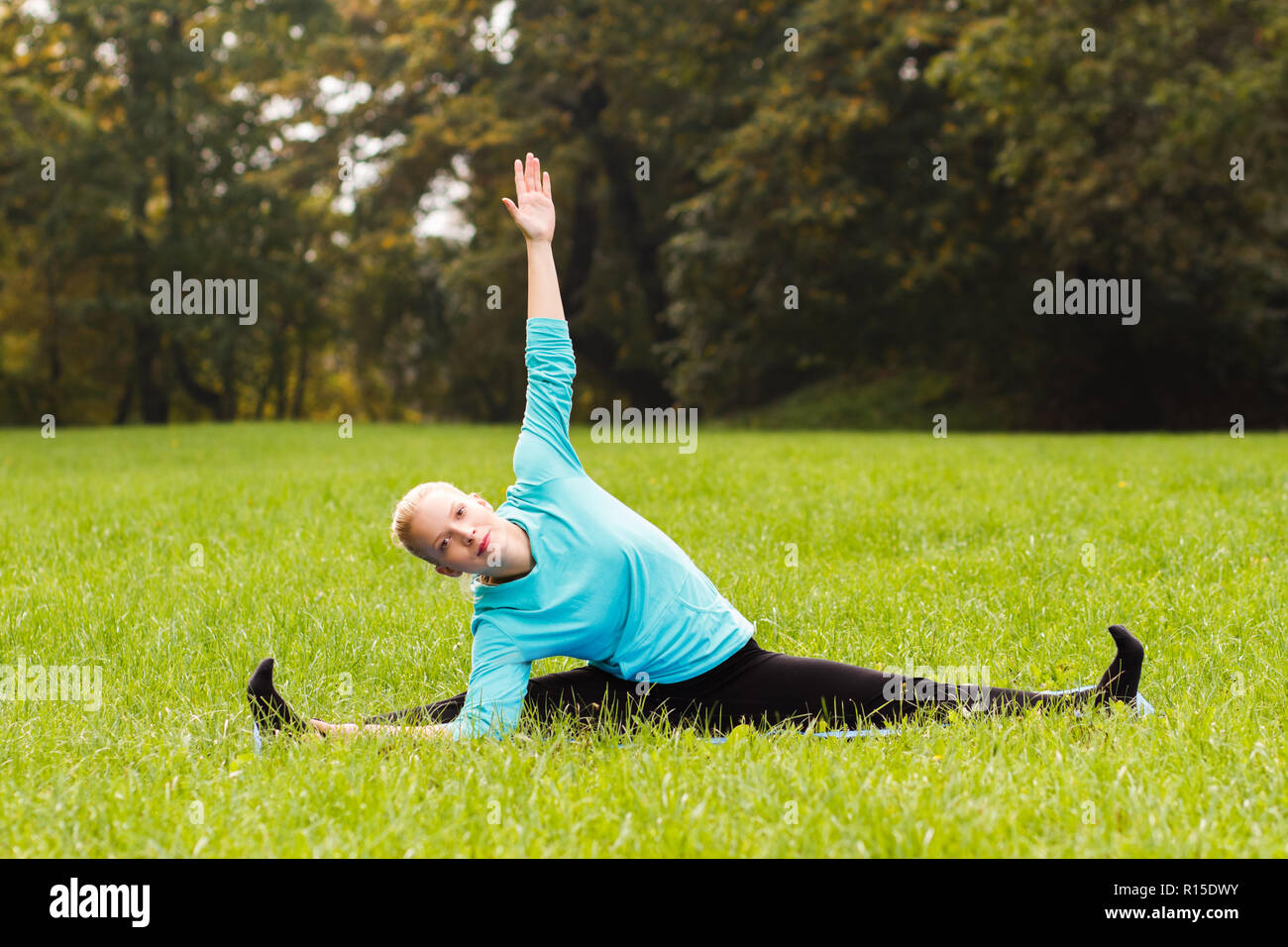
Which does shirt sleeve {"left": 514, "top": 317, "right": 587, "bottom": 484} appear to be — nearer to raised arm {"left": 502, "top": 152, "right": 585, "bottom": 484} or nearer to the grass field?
raised arm {"left": 502, "top": 152, "right": 585, "bottom": 484}

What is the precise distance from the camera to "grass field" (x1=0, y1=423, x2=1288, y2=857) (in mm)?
2643

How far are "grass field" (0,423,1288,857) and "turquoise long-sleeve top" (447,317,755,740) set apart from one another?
0.87ft

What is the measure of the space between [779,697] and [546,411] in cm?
129

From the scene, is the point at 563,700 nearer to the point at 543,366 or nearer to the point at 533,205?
the point at 543,366

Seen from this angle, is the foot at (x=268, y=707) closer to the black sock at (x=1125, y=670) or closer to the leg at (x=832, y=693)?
the leg at (x=832, y=693)

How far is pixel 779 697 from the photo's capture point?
3.59 metres

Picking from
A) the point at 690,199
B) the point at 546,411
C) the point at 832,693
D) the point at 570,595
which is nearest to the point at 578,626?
the point at 570,595

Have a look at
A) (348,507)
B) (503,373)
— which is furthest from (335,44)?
(348,507)

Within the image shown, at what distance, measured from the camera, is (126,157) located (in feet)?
105

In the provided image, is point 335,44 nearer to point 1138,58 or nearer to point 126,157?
point 126,157

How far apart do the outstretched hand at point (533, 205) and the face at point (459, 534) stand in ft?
3.41

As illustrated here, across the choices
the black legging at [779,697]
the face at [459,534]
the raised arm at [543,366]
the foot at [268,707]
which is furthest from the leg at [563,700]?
the raised arm at [543,366]

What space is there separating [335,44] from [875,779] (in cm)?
2815

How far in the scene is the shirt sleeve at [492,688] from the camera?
3.31 metres
